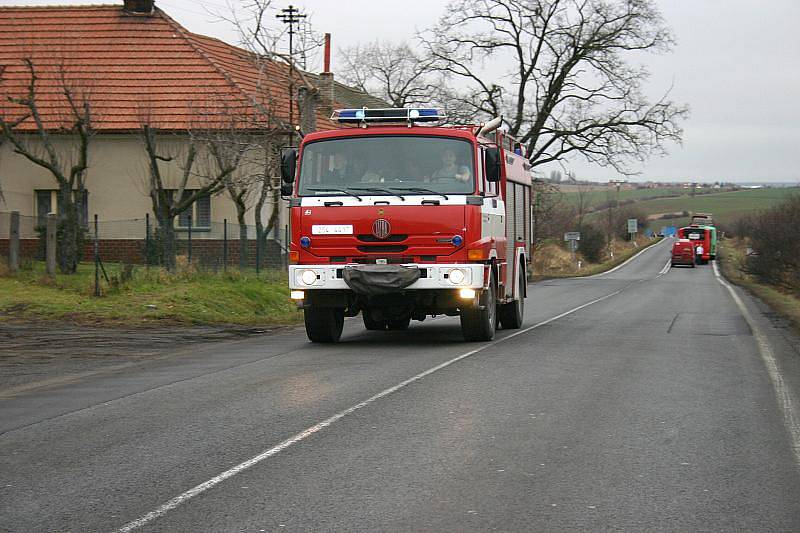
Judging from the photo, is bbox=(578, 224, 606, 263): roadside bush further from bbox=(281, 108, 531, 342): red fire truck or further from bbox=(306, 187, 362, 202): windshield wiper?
bbox=(306, 187, 362, 202): windshield wiper

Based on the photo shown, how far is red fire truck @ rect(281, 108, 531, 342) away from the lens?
14953 mm

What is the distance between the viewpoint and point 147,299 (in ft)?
70.4

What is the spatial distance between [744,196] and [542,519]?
154250 millimetres

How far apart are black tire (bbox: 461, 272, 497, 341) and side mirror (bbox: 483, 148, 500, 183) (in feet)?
5.23

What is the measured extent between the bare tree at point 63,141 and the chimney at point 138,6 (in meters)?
6.22

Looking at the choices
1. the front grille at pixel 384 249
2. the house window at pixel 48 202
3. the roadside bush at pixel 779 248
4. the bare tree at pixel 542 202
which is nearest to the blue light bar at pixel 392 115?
the front grille at pixel 384 249

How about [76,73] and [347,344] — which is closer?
[347,344]

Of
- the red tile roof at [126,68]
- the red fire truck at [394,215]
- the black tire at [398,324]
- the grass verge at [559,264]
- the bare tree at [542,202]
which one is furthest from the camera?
the grass verge at [559,264]

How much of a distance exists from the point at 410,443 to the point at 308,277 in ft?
23.4

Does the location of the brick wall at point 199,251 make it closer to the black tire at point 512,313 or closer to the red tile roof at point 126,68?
the red tile roof at point 126,68

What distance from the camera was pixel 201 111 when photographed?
35906mm

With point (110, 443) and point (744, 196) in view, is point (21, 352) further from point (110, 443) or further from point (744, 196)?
point (744, 196)

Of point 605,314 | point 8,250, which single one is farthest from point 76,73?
point 605,314

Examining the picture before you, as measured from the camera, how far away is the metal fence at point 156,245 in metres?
26.7
